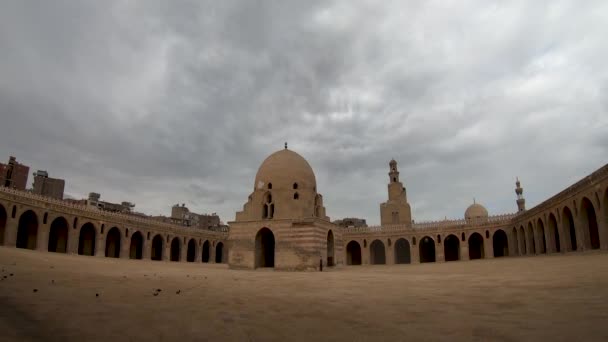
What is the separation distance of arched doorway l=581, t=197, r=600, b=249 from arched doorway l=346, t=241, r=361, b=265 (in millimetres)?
25902

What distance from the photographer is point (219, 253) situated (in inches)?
2031

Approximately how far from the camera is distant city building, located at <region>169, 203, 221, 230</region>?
57.9 m

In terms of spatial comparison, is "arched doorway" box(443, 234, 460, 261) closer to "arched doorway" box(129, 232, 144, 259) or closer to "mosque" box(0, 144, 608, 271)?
"mosque" box(0, 144, 608, 271)

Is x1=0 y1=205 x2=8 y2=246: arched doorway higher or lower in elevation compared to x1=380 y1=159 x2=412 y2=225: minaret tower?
lower

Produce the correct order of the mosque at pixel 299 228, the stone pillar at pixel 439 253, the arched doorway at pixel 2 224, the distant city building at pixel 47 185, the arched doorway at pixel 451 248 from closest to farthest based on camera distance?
the mosque at pixel 299 228 < the arched doorway at pixel 2 224 < the stone pillar at pixel 439 253 < the distant city building at pixel 47 185 < the arched doorway at pixel 451 248

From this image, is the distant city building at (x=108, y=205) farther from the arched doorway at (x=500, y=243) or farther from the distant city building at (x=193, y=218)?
the arched doorway at (x=500, y=243)

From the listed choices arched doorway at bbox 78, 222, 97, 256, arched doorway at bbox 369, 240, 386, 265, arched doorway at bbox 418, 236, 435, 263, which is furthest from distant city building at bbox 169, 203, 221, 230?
arched doorway at bbox 418, 236, 435, 263

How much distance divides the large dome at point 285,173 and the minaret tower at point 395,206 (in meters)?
21.1

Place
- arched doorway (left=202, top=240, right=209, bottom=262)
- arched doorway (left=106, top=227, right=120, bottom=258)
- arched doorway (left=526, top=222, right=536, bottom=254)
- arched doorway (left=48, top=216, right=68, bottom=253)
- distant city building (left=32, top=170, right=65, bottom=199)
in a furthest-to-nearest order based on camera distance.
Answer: arched doorway (left=202, top=240, right=209, bottom=262), distant city building (left=32, top=170, right=65, bottom=199), arched doorway (left=106, top=227, right=120, bottom=258), arched doorway (left=526, top=222, right=536, bottom=254), arched doorway (left=48, top=216, right=68, bottom=253)

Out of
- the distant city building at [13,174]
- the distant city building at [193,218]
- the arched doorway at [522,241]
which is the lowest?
the arched doorway at [522,241]

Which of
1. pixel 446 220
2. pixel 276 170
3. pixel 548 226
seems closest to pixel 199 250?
pixel 276 170

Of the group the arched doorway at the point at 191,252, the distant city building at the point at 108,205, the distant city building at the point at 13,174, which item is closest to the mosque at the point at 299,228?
the arched doorway at the point at 191,252

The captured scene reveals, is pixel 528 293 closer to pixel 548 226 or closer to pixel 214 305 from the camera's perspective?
pixel 214 305

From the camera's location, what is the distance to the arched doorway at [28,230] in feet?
98.7
